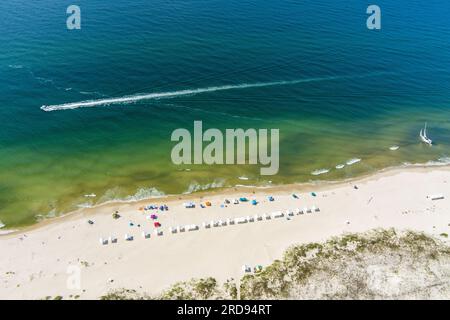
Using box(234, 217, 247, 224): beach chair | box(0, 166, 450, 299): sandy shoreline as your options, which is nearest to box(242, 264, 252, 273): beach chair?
box(0, 166, 450, 299): sandy shoreline

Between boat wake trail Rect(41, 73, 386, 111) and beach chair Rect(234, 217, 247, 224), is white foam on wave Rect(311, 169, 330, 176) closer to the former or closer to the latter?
beach chair Rect(234, 217, 247, 224)

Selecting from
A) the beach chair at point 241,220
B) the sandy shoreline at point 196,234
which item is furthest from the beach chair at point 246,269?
the beach chair at point 241,220

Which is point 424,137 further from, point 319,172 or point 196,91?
point 196,91

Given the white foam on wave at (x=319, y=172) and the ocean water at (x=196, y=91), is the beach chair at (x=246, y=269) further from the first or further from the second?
the white foam on wave at (x=319, y=172)

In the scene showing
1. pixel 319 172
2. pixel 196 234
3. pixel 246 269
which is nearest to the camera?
pixel 246 269

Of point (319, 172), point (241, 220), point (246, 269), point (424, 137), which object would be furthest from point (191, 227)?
point (424, 137)
